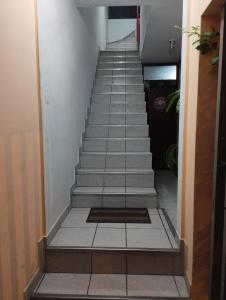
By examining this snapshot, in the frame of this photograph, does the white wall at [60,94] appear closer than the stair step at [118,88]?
Yes

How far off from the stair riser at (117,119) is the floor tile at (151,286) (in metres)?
2.89

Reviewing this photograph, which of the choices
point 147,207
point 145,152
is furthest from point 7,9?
point 145,152

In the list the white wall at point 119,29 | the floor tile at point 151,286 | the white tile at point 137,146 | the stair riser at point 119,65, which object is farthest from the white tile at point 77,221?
the white wall at point 119,29

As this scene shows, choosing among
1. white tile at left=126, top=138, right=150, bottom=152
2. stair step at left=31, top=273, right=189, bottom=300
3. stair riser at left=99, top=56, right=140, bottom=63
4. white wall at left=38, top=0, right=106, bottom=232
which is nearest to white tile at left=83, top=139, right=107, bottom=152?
white wall at left=38, top=0, right=106, bottom=232

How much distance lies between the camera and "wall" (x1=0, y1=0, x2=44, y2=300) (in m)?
1.71

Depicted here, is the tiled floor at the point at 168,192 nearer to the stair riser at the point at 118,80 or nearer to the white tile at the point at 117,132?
the white tile at the point at 117,132

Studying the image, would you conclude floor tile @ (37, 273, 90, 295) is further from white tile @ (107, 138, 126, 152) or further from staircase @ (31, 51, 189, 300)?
white tile @ (107, 138, 126, 152)

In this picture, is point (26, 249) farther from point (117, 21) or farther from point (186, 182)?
point (117, 21)

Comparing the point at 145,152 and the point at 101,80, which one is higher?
the point at 101,80

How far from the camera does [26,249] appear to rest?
6.78ft

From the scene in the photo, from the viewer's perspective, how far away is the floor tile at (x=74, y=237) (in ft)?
8.39

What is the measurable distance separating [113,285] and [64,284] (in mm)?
418

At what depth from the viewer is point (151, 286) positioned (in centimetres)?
226

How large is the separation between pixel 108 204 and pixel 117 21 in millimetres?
7523
